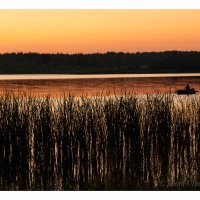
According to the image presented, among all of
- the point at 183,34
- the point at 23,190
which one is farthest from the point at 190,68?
the point at 23,190

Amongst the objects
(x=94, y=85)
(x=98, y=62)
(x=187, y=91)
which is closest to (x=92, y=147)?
(x=94, y=85)

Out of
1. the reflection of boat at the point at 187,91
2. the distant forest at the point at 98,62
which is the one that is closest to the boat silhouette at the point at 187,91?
the reflection of boat at the point at 187,91

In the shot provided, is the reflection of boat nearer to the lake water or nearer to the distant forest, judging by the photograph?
the lake water

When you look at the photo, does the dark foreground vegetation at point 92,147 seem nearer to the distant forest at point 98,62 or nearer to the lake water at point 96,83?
the lake water at point 96,83

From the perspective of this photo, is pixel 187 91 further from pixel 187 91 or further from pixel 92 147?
pixel 92 147

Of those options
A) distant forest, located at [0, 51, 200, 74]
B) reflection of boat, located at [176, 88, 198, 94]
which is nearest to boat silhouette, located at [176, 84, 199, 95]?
reflection of boat, located at [176, 88, 198, 94]

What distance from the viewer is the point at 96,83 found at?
9.25 m

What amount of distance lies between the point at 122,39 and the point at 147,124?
70 centimetres

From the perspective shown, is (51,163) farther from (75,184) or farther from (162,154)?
(162,154)

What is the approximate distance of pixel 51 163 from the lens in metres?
9.02

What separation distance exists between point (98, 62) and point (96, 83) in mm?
192

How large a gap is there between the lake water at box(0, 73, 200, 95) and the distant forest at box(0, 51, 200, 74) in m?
0.05

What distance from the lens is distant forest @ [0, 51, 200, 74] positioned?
357 inches

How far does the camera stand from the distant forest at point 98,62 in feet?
29.8
